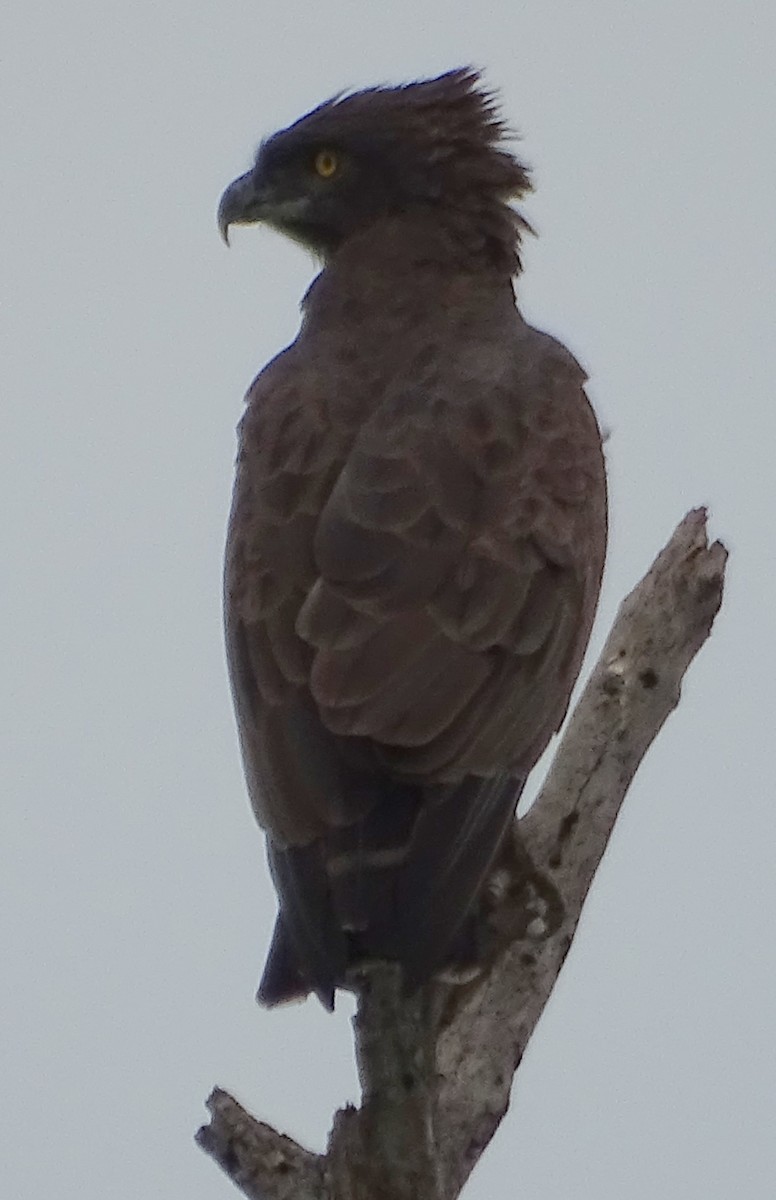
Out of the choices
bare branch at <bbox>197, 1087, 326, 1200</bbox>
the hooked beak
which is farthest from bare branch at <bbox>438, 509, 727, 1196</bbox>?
the hooked beak

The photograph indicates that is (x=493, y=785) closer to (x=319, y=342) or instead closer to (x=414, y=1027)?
(x=414, y=1027)

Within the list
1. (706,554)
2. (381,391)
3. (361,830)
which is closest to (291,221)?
(381,391)

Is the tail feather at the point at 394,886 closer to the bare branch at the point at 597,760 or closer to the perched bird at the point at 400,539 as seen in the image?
the perched bird at the point at 400,539

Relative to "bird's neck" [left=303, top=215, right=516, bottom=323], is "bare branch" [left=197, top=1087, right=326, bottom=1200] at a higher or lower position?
lower

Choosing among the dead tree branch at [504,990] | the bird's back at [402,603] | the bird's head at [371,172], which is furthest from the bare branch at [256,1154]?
the bird's head at [371,172]

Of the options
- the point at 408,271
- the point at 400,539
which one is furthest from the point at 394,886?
the point at 408,271

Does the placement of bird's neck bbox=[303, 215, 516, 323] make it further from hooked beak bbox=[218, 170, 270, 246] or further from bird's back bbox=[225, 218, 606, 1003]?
hooked beak bbox=[218, 170, 270, 246]

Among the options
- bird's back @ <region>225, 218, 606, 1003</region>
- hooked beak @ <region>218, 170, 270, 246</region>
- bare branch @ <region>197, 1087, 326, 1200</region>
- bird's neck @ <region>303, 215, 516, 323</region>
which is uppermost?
hooked beak @ <region>218, 170, 270, 246</region>
